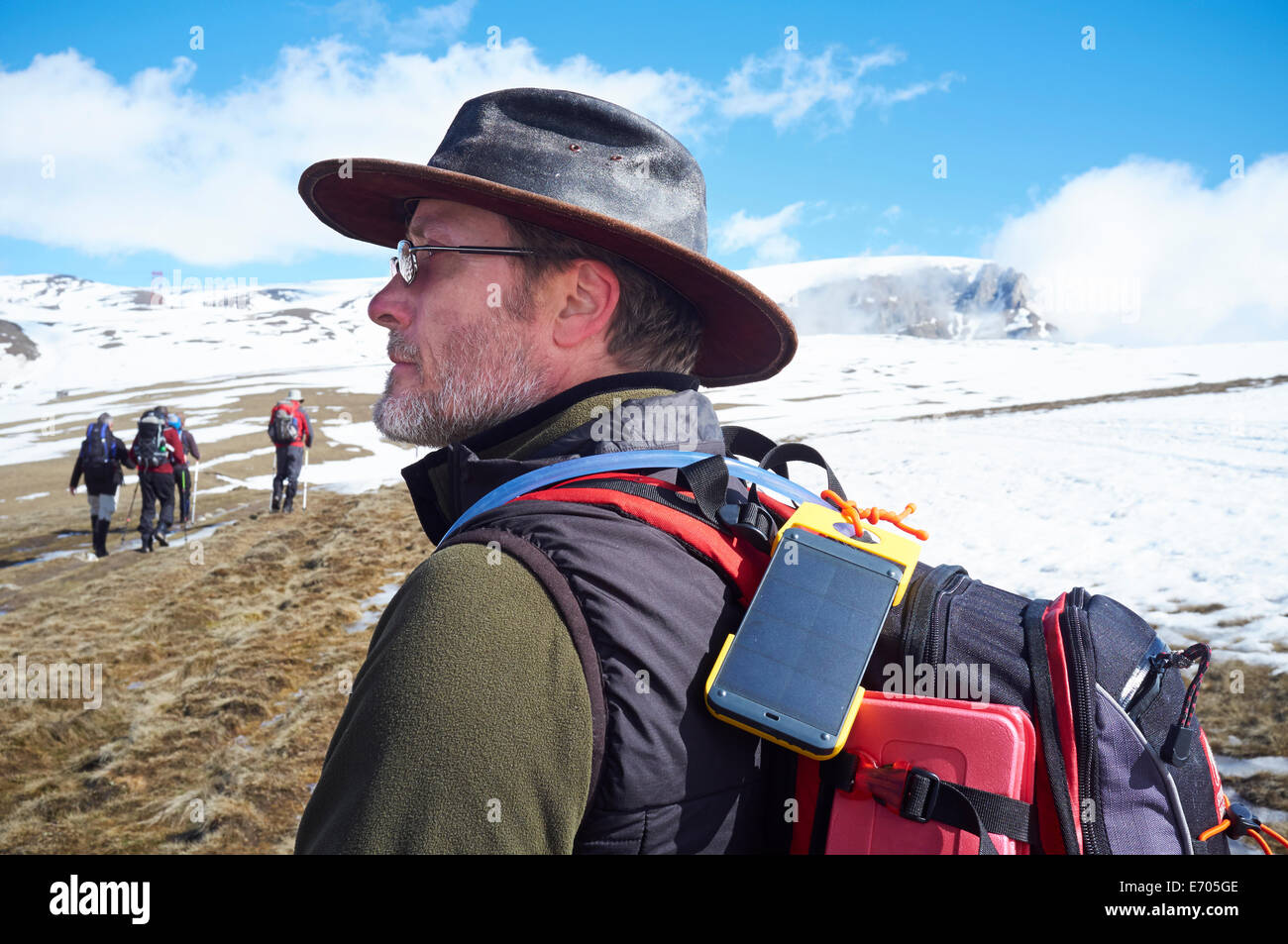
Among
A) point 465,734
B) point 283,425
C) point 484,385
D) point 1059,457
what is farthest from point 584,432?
point 1059,457

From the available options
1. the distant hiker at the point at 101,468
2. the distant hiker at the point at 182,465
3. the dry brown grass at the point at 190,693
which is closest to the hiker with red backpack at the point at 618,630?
the dry brown grass at the point at 190,693

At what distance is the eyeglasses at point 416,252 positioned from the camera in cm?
192

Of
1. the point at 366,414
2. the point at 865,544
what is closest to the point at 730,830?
the point at 865,544

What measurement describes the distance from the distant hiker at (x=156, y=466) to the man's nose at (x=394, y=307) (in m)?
12.8

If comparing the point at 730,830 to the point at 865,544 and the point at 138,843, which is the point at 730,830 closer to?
the point at 865,544

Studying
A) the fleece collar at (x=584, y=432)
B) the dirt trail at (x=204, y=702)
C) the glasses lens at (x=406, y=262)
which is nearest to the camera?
the fleece collar at (x=584, y=432)

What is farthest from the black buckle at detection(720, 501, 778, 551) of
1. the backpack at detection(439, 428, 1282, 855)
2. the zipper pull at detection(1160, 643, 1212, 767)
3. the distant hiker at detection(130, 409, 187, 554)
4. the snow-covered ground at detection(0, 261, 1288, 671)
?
the distant hiker at detection(130, 409, 187, 554)

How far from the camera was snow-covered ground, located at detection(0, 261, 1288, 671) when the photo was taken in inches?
295

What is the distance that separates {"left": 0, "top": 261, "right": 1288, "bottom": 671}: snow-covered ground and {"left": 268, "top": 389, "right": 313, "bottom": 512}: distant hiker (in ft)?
13.5

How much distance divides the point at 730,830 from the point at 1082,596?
2.74 feet

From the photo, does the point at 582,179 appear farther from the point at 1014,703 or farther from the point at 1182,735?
the point at 1182,735

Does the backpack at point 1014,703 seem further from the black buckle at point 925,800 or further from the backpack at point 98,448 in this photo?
the backpack at point 98,448

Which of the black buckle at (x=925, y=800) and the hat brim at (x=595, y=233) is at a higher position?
the hat brim at (x=595, y=233)

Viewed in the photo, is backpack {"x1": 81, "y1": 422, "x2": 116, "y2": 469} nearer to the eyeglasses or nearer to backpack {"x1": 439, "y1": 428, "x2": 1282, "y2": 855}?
the eyeglasses
